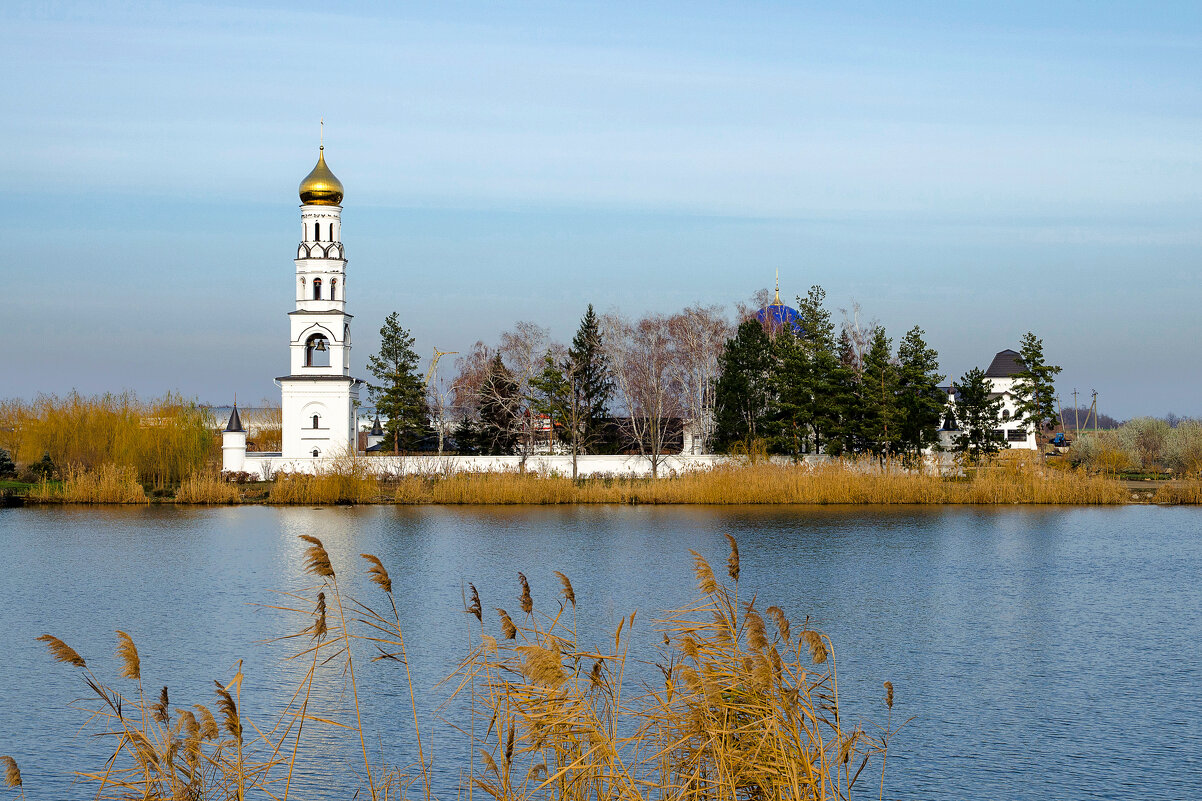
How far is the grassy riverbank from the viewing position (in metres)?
42.4

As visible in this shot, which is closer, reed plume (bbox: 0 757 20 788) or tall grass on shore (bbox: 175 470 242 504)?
reed plume (bbox: 0 757 20 788)

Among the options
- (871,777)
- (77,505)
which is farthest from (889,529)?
(77,505)

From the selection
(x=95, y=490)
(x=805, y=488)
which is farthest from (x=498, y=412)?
(x=805, y=488)

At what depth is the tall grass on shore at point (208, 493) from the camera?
144 feet

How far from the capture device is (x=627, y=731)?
11492mm

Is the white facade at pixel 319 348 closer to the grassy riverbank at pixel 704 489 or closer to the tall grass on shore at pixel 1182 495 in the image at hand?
the grassy riverbank at pixel 704 489

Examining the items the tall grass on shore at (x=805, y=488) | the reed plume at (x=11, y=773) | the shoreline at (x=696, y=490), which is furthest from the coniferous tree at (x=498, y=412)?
the reed plume at (x=11, y=773)

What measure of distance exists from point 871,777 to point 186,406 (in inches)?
1990

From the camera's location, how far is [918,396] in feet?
165

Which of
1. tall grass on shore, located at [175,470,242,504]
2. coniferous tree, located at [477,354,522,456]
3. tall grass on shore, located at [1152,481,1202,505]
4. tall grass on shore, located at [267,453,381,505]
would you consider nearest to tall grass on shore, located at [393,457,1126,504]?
tall grass on shore, located at [267,453,381,505]

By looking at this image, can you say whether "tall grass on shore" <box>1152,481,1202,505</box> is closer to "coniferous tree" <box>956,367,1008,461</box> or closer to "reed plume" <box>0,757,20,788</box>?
"coniferous tree" <box>956,367,1008,461</box>

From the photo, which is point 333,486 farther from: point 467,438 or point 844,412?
point 844,412

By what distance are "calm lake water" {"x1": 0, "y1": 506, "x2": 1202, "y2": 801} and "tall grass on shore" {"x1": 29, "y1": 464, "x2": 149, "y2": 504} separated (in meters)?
4.77

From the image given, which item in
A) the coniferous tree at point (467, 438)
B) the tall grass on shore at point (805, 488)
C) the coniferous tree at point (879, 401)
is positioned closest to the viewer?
the tall grass on shore at point (805, 488)
